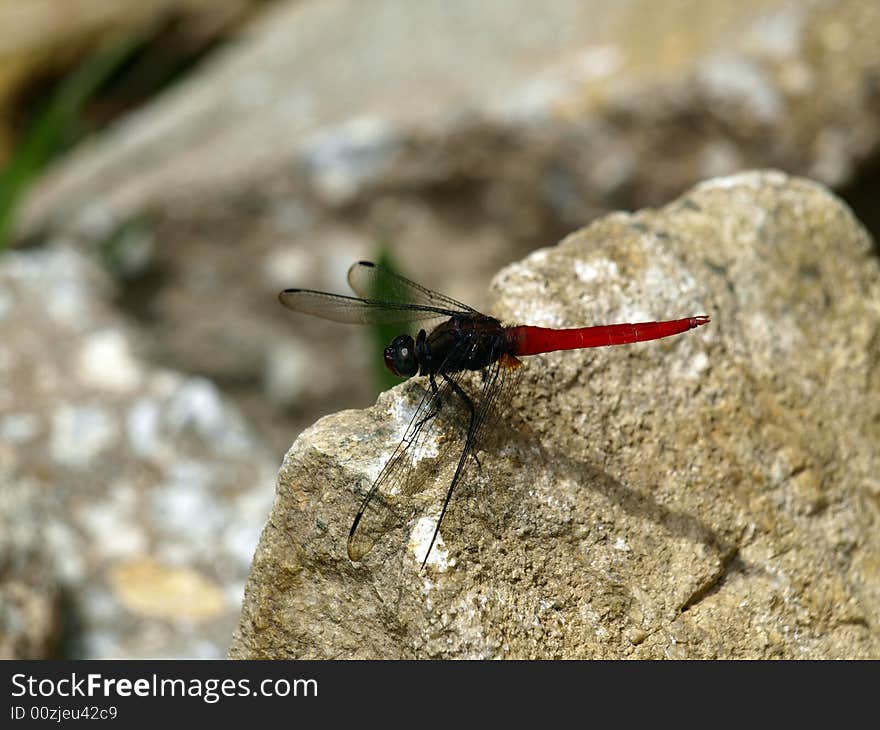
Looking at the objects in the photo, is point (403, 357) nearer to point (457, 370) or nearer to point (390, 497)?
point (457, 370)

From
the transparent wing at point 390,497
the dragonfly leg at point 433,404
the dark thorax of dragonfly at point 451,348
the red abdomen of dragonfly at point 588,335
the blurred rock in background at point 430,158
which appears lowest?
the transparent wing at point 390,497

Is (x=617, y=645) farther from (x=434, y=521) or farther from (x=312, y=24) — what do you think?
(x=312, y=24)

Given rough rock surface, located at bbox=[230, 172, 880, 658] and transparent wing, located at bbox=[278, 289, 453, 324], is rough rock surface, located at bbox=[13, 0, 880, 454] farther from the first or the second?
rough rock surface, located at bbox=[230, 172, 880, 658]

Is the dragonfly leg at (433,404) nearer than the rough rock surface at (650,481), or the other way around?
the rough rock surface at (650,481)

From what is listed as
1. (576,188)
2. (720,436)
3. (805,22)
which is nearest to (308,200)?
(576,188)

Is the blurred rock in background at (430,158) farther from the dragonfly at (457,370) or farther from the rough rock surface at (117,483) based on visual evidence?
the dragonfly at (457,370)

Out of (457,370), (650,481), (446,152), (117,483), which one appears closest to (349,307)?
(457,370)

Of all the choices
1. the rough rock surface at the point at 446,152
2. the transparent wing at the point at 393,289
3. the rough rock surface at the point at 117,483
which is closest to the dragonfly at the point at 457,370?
the transparent wing at the point at 393,289
